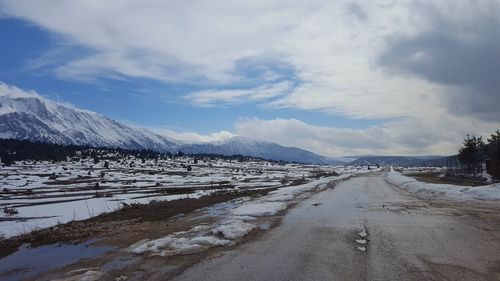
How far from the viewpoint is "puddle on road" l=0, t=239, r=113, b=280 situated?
1218 centimetres

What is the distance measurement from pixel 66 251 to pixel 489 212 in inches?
671

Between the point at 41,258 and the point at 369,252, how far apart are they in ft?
30.8

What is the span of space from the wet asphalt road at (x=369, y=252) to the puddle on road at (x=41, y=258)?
13.9 feet

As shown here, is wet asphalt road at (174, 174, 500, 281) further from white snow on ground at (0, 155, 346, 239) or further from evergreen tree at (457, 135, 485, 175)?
evergreen tree at (457, 135, 485, 175)

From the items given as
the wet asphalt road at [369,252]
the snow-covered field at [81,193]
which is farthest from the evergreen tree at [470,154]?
the wet asphalt road at [369,252]

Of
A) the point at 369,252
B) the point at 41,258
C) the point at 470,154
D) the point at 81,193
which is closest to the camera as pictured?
the point at 369,252

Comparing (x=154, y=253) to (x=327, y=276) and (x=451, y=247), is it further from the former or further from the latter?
(x=451, y=247)

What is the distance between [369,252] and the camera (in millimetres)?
12133

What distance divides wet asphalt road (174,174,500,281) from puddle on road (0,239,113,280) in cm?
423

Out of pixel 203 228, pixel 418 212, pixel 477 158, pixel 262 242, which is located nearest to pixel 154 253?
pixel 262 242

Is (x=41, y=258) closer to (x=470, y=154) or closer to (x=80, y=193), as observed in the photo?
(x=80, y=193)

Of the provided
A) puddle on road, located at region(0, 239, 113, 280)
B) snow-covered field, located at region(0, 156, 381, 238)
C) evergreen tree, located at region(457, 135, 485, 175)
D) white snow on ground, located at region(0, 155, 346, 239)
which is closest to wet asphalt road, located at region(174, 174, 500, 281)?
puddle on road, located at region(0, 239, 113, 280)

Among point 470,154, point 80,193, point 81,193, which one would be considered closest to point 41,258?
point 81,193

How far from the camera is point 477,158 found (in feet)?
256
